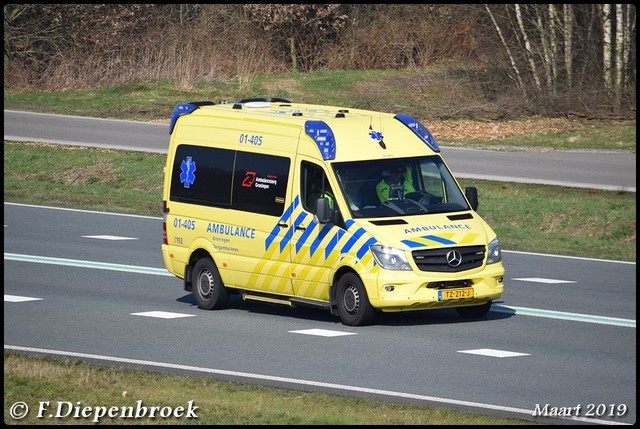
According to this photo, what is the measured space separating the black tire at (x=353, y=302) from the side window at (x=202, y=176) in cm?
216

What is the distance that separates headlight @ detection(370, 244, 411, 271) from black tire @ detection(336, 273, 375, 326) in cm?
39

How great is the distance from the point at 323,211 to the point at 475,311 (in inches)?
96.1

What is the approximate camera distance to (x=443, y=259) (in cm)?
1502

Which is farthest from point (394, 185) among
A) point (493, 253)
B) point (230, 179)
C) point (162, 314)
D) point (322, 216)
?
point (162, 314)

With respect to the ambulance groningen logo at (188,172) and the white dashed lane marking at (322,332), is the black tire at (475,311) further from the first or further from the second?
the ambulance groningen logo at (188,172)

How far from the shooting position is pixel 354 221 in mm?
15148

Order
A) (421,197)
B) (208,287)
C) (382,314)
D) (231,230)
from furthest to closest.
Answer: (208,287) < (231,230) < (382,314) < (421,197)

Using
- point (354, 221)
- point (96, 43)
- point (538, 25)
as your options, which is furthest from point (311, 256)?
point (96, 43)

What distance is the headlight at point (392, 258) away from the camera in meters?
14.8

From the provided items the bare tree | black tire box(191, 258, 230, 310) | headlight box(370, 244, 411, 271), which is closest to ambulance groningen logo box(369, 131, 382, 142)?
headlight box(370, 244, 411, 271)

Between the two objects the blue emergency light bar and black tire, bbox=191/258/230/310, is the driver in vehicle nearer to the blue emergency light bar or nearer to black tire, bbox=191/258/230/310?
the blue emergency light bar

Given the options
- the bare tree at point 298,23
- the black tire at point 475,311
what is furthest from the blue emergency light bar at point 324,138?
the bare tree at point 298,23

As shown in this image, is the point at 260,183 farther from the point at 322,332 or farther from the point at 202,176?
the point at 322,332

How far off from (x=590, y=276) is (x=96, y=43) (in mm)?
33456
